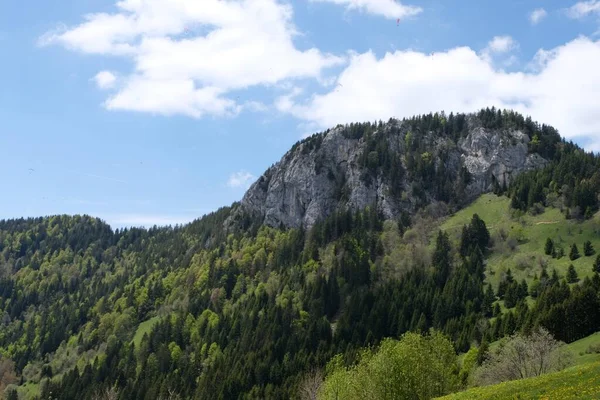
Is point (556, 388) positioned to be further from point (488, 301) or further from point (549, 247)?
point (549, 247)

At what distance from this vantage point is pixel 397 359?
2500 inches

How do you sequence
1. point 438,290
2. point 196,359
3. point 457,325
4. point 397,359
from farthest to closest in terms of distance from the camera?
point 196,359, point 438,290, point 457,325, point 397,359

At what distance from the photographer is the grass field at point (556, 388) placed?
1276 inches

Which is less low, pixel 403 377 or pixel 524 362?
pixel 403 377

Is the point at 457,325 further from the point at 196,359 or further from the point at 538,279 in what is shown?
the point at 196,359

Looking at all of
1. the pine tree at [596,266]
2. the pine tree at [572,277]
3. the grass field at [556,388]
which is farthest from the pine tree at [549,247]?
the grass field at [556,388]

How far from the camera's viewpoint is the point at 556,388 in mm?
35625

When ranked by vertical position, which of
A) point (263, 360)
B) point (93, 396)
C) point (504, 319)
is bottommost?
point (93, 396)

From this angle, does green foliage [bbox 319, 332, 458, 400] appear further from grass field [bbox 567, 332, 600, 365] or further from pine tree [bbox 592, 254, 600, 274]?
pine tree [bbox 592, 254, 600, 274]

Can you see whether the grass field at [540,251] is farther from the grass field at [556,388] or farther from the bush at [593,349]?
the grass field at [556,388]

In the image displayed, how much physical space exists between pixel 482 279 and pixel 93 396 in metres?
146

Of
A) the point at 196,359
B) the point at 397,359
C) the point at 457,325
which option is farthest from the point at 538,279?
the point at 196,359

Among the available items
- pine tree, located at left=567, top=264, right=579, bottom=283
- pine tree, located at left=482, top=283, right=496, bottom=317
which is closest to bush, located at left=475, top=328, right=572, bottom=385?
pine tree, located at left=482, top=283, right=496, bottom=317

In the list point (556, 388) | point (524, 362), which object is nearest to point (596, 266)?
point (524, 362)
